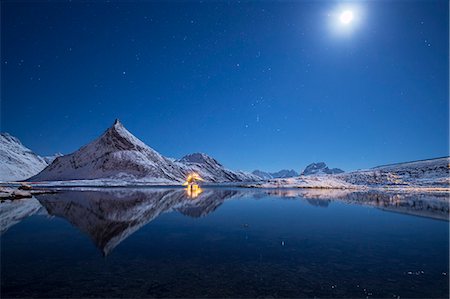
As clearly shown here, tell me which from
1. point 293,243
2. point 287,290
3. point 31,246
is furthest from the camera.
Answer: point 293,243

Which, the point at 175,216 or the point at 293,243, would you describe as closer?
the point at 293,243

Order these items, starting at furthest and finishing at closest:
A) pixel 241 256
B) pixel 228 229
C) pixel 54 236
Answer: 1. pixel 228 229
2. pixel 54 236
3. pixel 241 256

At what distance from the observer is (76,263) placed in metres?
12.0

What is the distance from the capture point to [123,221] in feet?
73.7

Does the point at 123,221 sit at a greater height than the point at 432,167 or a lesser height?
lesser

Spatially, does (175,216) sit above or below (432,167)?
below

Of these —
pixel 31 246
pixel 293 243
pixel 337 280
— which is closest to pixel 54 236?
pixel 31 246

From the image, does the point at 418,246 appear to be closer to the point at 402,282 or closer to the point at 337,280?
the point at 402,282

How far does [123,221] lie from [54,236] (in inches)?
223

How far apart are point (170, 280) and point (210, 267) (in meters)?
2.16

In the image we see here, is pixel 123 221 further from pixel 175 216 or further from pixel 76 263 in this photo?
pixel 76 263

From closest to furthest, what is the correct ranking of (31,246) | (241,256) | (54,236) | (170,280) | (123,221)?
(170,280), (241,256), (31,246), (54,236), (123,221)

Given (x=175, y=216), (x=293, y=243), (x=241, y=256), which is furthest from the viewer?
(x=175, y=216)

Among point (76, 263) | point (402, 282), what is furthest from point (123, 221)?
point (402, 282)
